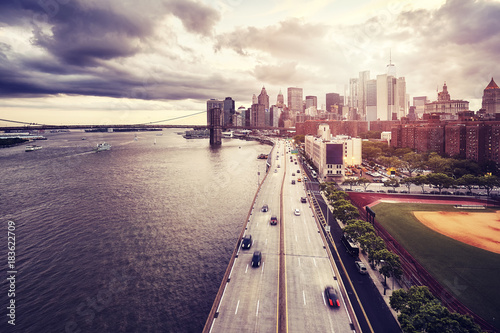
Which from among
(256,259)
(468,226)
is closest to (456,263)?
(468,226)

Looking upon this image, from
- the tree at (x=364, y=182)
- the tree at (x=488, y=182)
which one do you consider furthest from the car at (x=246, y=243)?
the tree at (x=488, y=182)

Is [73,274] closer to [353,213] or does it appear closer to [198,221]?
[198,221]

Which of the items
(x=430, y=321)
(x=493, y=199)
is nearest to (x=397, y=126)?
(x=493, y=199)

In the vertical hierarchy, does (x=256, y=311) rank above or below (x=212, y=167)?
below

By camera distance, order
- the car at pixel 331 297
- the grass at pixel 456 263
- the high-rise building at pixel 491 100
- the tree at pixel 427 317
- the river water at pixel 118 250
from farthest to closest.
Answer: the high-rise building at pixel 491 100 → the river water at pixel 118 250 → the grass at pixel 456 263 → the car at pixel 331 297 → the tree at pixel 427 317

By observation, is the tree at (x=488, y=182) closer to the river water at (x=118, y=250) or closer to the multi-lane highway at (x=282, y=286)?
the multi-lane highway at (x=282, y=286)

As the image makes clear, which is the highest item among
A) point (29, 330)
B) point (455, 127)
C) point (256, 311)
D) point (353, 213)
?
point (455, 127)

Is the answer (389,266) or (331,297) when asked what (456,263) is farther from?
(331,297)
